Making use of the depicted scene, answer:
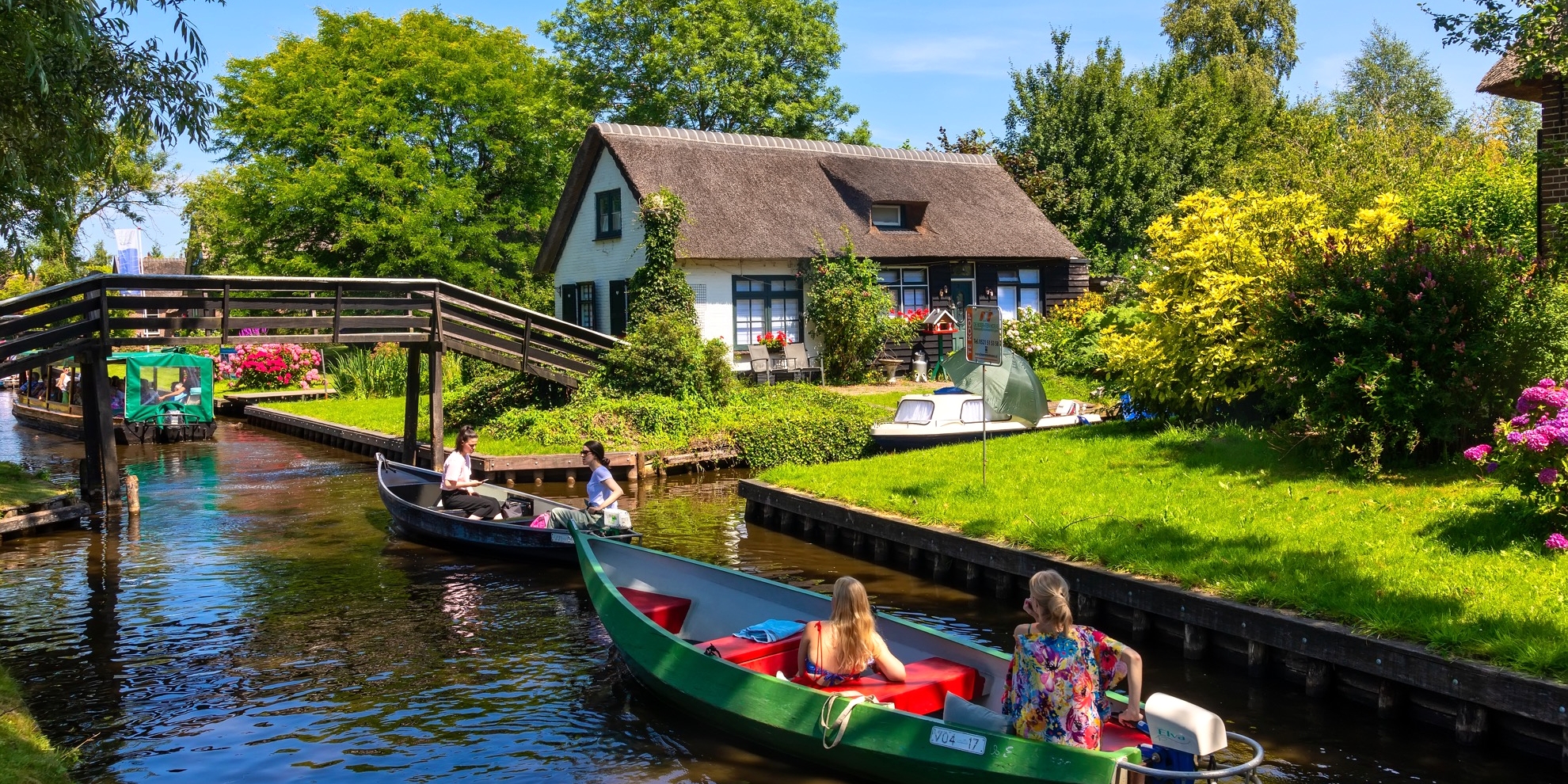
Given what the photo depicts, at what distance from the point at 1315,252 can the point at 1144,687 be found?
7.78 meters

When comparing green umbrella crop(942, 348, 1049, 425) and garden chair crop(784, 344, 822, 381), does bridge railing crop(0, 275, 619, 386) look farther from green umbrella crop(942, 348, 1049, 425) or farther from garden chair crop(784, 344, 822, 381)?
green umbrella crop(942, 348, 1049, 425)

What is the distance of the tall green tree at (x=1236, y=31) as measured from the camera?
55.2 m

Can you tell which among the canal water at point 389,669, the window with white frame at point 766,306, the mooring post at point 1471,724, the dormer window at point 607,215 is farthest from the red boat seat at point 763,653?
the dormer window at point 607,215

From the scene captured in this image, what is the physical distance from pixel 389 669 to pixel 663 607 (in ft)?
8.93

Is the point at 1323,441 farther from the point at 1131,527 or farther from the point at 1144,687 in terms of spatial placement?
the point at 1144,687

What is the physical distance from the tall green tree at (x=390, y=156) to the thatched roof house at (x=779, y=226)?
6843 mm

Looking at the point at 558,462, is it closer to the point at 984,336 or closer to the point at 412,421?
the point at 412,421

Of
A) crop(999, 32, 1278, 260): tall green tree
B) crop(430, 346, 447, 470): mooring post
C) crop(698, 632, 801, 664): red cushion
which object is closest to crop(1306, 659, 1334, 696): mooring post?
crop(698, 632, 801, 664): red cushion

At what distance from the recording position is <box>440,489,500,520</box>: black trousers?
677 inches

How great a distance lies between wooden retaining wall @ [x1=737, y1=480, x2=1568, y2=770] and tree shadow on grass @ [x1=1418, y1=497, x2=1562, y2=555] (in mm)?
2216

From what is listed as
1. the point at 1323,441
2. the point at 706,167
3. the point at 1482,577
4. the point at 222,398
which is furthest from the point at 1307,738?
the point at 222,398

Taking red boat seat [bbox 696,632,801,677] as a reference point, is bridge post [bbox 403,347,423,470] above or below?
above

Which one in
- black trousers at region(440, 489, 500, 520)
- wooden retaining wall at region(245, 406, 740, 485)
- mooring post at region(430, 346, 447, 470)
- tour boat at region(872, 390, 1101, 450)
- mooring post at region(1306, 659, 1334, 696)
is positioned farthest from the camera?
mooring post at region(430, 346, 447, 470)

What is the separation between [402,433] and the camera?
93.6 feet
